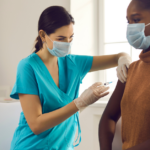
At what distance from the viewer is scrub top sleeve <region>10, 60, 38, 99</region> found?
1.29 m

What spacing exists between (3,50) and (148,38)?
7.16ft

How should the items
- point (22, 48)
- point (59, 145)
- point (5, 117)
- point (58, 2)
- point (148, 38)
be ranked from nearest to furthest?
point (148, 38) < point (59, 145) < point (5, 117) < point (58, 2) < point (22, 48)

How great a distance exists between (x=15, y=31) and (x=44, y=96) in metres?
1.57

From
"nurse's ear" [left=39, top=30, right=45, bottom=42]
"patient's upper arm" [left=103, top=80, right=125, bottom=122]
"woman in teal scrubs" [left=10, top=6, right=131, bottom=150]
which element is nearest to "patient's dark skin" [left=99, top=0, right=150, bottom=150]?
"patient's upper arm" [left=103, top=80, right=125, bottom=122]

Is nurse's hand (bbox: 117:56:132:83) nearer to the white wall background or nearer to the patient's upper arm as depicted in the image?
the patient's upper arm

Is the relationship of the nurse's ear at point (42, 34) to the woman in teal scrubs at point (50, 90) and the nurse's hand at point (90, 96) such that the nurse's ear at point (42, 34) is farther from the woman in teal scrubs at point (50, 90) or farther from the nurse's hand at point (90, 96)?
the nurse's hand at point (90, 96)

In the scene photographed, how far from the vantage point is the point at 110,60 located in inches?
59.2

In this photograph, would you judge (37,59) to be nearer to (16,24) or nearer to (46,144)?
(46,144)

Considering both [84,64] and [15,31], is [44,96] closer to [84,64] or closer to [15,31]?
[84,64]

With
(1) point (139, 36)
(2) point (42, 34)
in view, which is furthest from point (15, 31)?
(1) point (139, 36)

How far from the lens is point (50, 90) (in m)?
1.35

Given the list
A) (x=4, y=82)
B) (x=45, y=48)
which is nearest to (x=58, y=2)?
(x=45, y=48)

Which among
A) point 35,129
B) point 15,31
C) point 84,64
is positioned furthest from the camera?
point 15,31

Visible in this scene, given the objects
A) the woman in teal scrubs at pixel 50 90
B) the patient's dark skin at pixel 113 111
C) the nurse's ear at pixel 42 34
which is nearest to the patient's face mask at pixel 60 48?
the woman in teal scrubs at pixel 50 90
